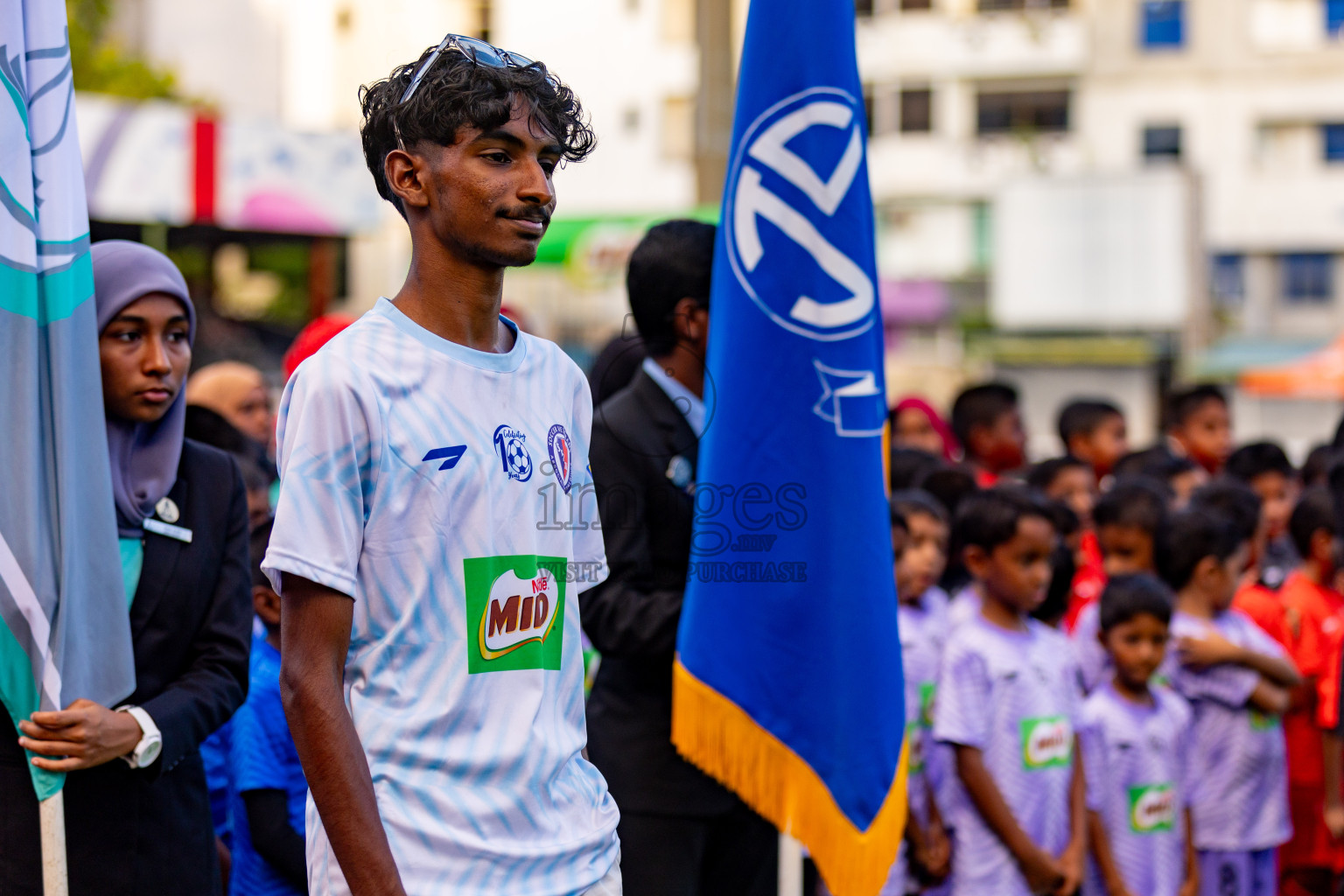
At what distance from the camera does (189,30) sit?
3697cm

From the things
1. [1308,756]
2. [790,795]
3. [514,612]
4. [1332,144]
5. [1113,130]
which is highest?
[1113,130]

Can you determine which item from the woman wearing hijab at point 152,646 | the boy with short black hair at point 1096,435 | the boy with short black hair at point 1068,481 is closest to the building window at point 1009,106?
the boy with short black hair at point 1096,435

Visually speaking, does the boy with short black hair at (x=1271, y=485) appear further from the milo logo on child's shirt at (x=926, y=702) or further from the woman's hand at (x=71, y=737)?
the woman's hand at (x=71, y=737)

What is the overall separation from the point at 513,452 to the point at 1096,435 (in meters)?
6.60

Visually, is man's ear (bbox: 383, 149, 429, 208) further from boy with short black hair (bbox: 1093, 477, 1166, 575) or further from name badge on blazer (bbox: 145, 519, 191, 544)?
boy with short black hair (bbox: 1093, 477, 1166, 575)

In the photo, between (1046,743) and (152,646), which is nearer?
(152,646)

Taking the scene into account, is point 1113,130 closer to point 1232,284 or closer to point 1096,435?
point 1232,284

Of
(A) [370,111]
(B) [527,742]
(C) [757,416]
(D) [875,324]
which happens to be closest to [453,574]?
(B) [527,742]

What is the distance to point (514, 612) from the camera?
1.92 m

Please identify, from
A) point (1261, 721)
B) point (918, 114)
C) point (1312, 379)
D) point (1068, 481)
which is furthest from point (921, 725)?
point (918, 114)

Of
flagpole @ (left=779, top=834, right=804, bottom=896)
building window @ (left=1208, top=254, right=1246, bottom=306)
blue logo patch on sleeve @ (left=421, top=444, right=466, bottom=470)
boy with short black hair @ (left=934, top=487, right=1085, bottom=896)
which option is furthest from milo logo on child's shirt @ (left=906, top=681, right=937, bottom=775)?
building window @ (left=1208, top=254, right=1246, bottom=306)

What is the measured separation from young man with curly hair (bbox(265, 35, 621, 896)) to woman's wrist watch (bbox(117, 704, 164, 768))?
78cm

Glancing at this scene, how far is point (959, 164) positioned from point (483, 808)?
31.2m

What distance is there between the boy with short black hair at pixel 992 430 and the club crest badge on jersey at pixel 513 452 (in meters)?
6.04
